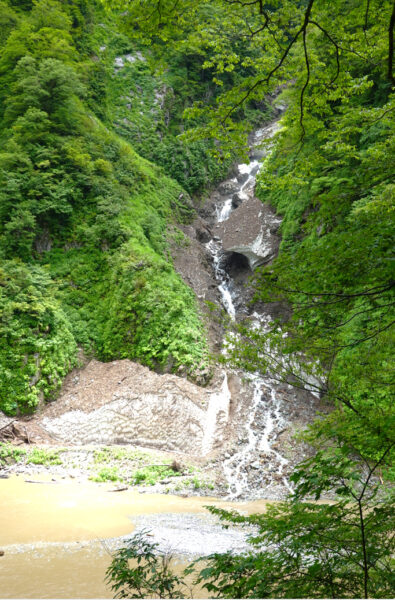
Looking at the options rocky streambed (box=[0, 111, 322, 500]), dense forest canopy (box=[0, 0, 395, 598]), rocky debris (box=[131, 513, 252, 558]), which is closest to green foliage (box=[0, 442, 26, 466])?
rocky streambed (box=[0, 111, 322, 500])

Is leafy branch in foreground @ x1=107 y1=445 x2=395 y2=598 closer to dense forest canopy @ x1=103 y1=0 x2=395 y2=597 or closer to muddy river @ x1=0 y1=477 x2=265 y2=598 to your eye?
dense forest canopy @ x1=103 y1=0 x2=395 y2=597

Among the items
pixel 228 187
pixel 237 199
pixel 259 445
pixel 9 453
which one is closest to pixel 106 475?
pixel 9 453

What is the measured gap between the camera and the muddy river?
4.09 m

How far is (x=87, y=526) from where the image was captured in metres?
5.79

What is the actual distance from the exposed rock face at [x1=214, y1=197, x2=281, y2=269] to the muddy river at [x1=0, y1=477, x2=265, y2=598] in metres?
13.0

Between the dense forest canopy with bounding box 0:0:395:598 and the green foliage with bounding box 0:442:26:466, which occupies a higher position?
the dense forest canopy with bounding box 0:0:395:598

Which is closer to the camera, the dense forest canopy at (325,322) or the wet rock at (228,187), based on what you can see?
the dense forest canopy at (325,322)

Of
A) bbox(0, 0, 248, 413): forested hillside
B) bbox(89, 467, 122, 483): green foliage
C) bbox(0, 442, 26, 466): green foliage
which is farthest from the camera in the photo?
bbox(0, 0, 248, 413): forested hillside

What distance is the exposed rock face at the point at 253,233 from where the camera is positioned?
18.4 meters

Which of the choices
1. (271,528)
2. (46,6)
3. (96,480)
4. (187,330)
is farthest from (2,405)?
(46,6)

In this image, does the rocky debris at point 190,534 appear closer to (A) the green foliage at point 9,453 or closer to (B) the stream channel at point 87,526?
(B) the stream channel at point 87,526

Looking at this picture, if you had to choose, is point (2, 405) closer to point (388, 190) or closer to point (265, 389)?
point (265, 389)

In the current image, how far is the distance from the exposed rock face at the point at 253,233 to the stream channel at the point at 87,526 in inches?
428

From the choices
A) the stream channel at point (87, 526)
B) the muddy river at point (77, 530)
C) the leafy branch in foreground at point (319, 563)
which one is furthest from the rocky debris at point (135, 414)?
the leafy branch in foreground at point (319, 563)
